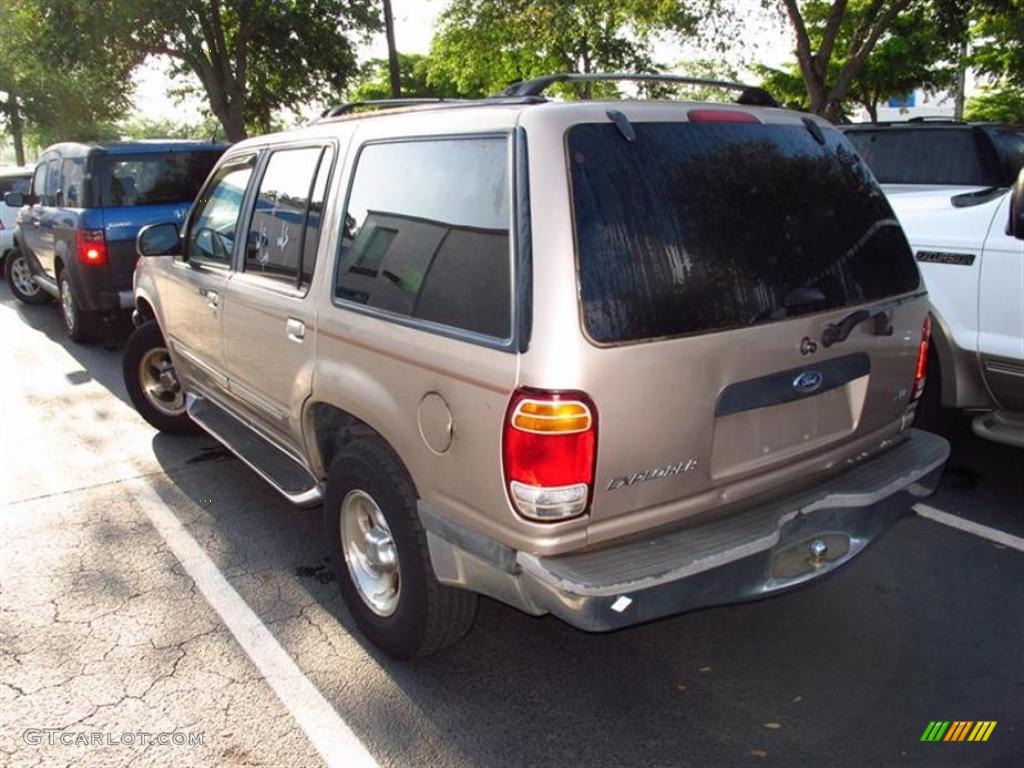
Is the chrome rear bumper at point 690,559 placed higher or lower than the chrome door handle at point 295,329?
lower

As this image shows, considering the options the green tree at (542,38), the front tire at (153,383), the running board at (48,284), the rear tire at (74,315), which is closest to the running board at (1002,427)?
the front tire at (153,383)

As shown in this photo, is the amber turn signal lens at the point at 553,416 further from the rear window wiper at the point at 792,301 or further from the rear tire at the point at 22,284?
the rear tire at the point at 22,284

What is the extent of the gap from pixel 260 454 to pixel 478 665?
1.53m

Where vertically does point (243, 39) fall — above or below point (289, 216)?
above

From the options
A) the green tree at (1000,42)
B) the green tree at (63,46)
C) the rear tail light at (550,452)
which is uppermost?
the green tree at (63,46)

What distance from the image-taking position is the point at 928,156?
6980 millimetres

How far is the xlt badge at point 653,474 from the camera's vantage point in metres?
2.37

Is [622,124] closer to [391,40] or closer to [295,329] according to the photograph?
[295,329]

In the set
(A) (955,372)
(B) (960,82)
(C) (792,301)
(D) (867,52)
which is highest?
(B) (960,82)

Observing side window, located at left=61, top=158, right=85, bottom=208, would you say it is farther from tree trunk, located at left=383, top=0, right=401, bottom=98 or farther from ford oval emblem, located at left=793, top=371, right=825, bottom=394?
tree trunk, located at left=383, top=0, right=401, bottom=98

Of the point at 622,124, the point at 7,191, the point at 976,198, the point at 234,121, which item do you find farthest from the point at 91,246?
the point at 234,121

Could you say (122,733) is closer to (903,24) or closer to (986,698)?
(986,698)

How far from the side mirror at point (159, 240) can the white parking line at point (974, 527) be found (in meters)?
4.09

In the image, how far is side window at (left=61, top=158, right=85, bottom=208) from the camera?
7570 millimetres
